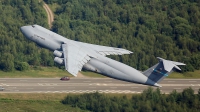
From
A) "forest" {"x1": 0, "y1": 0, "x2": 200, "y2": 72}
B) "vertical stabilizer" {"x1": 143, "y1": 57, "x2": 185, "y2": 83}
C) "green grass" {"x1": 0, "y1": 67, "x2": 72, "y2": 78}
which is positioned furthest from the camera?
"forest" {"x1": 0, "y1": 0, "x2": 200, "y2": 72}

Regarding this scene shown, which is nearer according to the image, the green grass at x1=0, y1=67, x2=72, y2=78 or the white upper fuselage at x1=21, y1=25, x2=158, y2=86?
the white upper fuselage at x1=21, y1=25, x2=158, y2=86

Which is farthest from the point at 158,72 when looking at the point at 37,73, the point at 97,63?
the point at 37,73

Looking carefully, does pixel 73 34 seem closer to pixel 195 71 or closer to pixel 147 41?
pixel 147 41

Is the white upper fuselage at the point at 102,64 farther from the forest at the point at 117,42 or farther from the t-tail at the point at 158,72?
the forest at the point at 117,42

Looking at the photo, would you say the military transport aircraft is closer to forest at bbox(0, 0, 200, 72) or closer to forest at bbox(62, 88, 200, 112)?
forest at bbox(62, 88, 200, 112)

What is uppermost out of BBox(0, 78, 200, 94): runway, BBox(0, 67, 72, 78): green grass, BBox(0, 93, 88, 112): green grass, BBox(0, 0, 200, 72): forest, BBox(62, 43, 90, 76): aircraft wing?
BBox(62, 43, 90, 76): aircraft wing

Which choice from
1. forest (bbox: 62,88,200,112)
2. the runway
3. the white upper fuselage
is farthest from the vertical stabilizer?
the runway

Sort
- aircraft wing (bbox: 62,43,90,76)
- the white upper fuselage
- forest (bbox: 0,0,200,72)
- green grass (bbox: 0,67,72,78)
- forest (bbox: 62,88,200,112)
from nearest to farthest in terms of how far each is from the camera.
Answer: aircraft wing (bbox: 62,43,90,76), the white upper fuselage, forest (bbox: 62,88,200,112), green grass (bbox: 0,67,72,78), forest (bbox: 0,0,200,72)
